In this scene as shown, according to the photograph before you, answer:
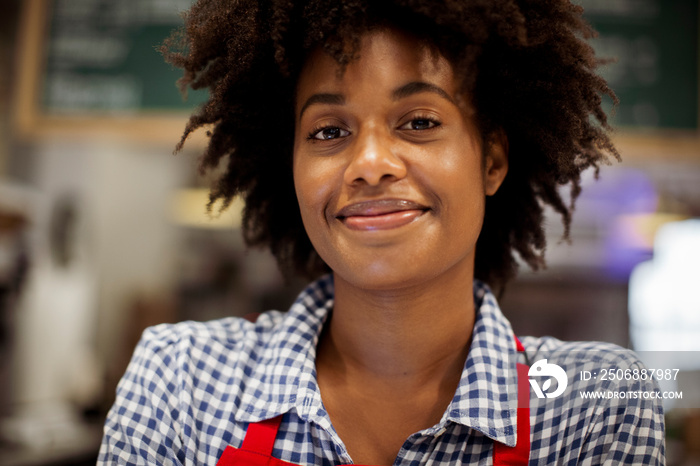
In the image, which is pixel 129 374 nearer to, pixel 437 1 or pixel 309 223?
pixel 309 223

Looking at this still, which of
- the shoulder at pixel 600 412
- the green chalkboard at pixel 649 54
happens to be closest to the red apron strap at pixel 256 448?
the shoulder at pixel 600 412

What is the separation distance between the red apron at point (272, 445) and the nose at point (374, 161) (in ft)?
1.56

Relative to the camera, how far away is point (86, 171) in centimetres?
350

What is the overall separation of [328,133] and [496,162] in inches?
14.6

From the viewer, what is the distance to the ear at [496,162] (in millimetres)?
1285

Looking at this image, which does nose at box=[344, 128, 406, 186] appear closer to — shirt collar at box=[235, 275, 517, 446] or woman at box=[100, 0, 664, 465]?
woman at box=[100, 0, 664, 465]

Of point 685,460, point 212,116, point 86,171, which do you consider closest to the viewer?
point 212,116

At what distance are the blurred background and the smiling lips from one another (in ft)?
2.60

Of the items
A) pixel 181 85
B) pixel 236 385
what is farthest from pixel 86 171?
pixel 236 385

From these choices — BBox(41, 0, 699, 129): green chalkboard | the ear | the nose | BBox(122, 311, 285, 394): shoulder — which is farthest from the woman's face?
BBox(41, 0, 699, 129): green chalkboard

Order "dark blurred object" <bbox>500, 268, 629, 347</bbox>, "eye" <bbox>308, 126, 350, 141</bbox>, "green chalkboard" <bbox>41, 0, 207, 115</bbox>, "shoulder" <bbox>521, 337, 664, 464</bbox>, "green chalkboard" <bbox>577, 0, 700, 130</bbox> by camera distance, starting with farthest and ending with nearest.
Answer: "dark blurred object" <bbox>500, 268, 629, 347</bbox>, "green chalkboard" <bbox>41, 0, 207, 115</bbox>, "green chalkboard" <bbox>577, 0, 700, 130</bbox>, "eye" <bbox>308, 126, 350, 141</bbox>, "shoulder" <bbox>521, 337, 664, 464</bbox>

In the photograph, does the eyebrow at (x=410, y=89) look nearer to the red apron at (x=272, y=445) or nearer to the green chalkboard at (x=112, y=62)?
the red apron at (x=272, y=445)

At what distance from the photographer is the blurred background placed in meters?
2.22

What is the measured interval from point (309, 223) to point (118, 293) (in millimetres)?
2650
